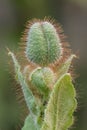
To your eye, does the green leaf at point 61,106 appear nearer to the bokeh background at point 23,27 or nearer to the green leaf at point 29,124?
the green leaf at point 29,124

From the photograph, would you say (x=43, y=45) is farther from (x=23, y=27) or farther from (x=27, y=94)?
(x=23, y=27)

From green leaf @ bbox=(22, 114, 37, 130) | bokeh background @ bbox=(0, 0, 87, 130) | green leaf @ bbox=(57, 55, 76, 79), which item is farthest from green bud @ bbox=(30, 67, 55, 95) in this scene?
bokeh background @ bbox=(0, 0, 87, 130)

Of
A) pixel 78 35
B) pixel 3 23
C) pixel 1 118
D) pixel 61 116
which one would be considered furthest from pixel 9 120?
pixel 61 116

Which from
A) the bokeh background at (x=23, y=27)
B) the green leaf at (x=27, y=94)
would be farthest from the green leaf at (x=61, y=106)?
the bokeh background at (x=23, y=27)

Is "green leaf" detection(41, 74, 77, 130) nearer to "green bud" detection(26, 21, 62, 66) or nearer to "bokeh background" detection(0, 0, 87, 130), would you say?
"green bud" detection(26, 21, 62, 66)

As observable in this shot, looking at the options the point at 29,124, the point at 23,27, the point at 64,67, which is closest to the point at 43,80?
the point at 64,67

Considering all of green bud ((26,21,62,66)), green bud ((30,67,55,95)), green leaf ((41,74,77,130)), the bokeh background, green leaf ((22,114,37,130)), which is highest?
the bokeh background
